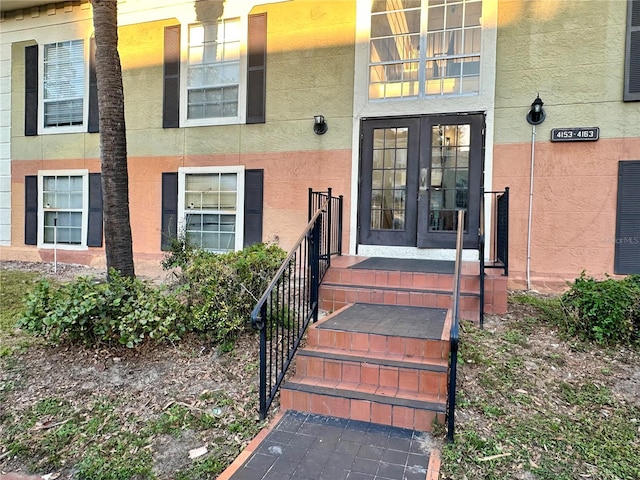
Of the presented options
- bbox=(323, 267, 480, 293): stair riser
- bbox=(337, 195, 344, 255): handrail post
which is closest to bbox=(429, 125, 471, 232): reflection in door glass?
bbox=(337, 195, 344, 255): handrail post

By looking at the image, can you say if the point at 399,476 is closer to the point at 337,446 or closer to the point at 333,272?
the point at 337,446

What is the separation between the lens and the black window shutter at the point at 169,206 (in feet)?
24.0

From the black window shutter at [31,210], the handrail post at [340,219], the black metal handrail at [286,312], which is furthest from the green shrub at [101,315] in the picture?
the black window shutter at [31,210]

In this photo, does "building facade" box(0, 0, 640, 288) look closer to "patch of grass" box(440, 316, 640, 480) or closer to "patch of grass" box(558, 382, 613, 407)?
"patch of grass" box(440, 316, 640, 480)

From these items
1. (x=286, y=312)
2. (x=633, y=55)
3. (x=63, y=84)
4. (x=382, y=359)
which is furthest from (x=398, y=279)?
(x=63, y=84)

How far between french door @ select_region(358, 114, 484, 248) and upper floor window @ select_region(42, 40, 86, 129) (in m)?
5.53

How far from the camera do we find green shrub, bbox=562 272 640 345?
3.68 metres

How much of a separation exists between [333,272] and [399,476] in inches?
101

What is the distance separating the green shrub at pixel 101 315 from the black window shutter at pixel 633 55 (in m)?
5.71

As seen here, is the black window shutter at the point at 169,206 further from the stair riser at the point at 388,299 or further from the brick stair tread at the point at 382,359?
the brick stair tread at the point at 382,359

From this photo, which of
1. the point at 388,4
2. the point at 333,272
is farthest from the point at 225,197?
the point at 388,4

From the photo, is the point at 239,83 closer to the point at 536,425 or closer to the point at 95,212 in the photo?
the point at 95,212

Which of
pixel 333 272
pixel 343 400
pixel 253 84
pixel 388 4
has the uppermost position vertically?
pixel 388 4

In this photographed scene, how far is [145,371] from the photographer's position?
3578 mm
